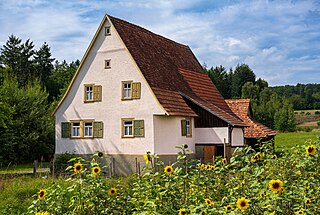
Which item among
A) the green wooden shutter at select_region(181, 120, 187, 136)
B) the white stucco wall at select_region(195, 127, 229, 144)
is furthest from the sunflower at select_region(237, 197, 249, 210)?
the white stucco wall at select_region(195, 127, 229, 144)

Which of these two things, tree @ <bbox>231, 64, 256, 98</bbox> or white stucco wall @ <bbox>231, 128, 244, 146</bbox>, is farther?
tree @ <bbox>231, 64, 256, 98</bbox>

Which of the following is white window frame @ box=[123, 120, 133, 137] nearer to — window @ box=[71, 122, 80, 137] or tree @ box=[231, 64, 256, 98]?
window @ box=[71, 122, 80, 137]

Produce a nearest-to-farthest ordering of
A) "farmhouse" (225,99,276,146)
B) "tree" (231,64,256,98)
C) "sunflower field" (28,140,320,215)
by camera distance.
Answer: "sunflower field" (28,140,320,215) < "farmhouse" (225,99,276,146) < "tree" (231,64,256,98)

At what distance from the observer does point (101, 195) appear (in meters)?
5.66

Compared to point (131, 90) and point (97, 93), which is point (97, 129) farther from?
point (131, 90)

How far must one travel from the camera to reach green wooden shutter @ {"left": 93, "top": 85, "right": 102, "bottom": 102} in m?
27.6

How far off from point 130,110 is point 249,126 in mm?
10257

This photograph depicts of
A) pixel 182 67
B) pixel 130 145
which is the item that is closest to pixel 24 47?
pixel 182 67

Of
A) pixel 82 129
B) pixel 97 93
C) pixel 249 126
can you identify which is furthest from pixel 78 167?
pixel 249 126

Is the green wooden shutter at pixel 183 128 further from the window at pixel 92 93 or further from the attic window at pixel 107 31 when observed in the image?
the attic window at pixel 107 31

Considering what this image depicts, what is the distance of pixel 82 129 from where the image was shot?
92.5 feet

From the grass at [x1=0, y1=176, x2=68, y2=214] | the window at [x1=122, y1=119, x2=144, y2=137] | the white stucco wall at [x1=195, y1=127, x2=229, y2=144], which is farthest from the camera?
the white stucco wall at [x1=195, y1=127, x2=229, y2=144]

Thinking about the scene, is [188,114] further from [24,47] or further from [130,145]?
[24,47]

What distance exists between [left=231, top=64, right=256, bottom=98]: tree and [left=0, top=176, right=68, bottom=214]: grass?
2862 inches
